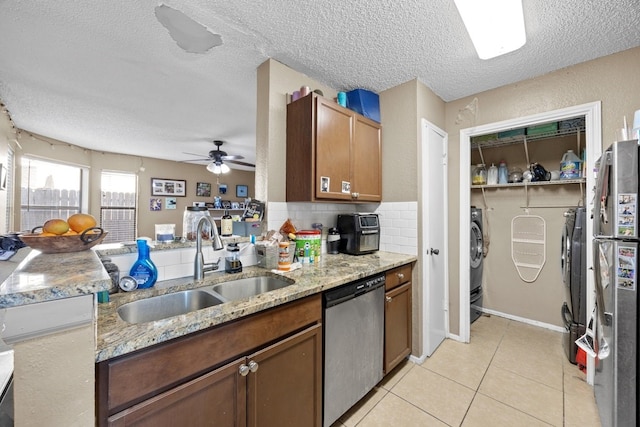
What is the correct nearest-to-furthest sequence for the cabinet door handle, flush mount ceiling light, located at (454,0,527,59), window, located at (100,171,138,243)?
the cabinet door handle, flush mount ceiling light, located at (454,0,527,59), window, located at (100,171,138,243)

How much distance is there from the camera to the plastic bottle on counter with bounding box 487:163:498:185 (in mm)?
3004

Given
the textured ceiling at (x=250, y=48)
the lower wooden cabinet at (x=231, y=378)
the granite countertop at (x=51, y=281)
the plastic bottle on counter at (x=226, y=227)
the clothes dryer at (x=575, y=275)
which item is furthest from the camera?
the clothes dryer at (x=575, y=275)

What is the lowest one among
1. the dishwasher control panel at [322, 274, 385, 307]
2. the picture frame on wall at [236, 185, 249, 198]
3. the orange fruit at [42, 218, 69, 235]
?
the dishwasher control panel at [322, 274, 385, 307]

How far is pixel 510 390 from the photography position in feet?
5.93

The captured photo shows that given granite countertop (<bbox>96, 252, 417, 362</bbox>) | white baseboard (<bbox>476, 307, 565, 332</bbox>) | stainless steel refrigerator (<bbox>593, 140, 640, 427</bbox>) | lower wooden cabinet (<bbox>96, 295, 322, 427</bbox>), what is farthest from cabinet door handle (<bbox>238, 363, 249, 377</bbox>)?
white baseboard (<bbox>476, 307, 565, 332</bbox>)

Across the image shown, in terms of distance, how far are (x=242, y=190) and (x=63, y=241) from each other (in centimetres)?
629

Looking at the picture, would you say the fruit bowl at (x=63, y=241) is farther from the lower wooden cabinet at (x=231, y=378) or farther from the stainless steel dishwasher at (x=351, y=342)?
the stainless steel dishwasher at (x=351, y=342)

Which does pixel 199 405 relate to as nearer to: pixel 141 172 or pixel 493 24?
pixel 493 24

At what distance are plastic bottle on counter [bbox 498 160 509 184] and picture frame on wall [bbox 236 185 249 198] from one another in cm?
588

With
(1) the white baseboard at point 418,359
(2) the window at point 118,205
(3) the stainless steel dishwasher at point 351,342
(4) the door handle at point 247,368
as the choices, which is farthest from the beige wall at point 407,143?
(2) the window at point 118,205

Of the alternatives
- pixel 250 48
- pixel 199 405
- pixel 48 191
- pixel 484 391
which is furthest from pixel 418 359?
pixel 48 191

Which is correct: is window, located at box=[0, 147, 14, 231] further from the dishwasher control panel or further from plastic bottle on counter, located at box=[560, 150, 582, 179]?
plastic bottle on counter, located at box=[560, 150, 582, 179]

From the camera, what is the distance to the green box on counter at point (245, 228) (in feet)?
5.96

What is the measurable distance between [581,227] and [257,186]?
2.55 meters
